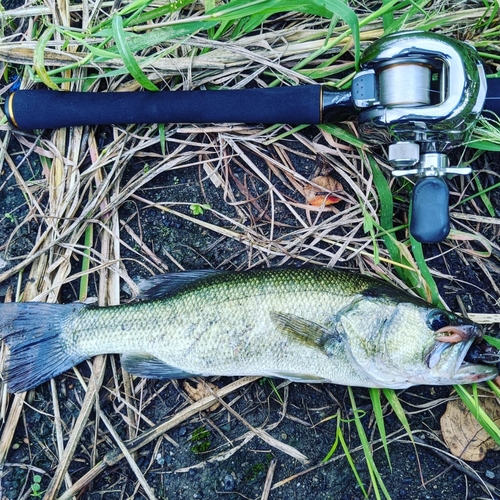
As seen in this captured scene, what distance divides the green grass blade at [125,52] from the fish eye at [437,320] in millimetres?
2020

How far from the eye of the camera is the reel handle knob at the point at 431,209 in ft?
8.30

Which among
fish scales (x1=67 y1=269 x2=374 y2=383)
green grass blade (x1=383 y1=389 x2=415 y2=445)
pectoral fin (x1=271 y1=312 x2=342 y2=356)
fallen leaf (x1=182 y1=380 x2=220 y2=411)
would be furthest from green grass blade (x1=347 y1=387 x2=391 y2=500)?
fallen leaf (x1=182 y1=380 x2=220 y2=411)

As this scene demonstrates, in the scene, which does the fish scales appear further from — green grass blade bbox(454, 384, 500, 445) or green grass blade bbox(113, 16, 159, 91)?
green grass blade bbox(113, 16, 159, 91)

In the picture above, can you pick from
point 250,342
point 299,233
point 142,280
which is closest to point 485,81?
point 299,233

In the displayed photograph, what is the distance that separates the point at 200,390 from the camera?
3088 mm

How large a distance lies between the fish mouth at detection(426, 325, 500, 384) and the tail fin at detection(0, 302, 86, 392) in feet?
6.62

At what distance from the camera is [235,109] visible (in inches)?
113

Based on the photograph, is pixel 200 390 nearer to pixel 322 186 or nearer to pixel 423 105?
pixel 322 186

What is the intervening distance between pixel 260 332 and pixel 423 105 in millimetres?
1422

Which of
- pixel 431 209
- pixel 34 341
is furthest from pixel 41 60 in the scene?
pixel 431 209

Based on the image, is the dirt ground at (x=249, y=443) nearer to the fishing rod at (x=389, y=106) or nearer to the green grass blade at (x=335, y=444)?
the green grass blade at (x=335, y=444)

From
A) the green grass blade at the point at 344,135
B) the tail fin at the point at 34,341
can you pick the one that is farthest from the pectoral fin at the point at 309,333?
the tail fin at the point at 34,341

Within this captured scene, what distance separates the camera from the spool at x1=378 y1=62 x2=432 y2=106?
2355 millimetres

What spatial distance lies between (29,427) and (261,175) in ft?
7.12
